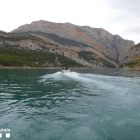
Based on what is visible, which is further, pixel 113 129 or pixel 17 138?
pixel 113 129

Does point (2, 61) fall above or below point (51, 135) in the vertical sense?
above

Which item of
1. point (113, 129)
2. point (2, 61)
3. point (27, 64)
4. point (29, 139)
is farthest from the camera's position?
point (27, 64)

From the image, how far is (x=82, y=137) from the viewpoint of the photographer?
806 cm

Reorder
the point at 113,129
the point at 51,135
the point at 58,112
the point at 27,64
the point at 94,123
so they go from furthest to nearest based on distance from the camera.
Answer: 1. the point at 27,64
2. the point at 58,112
3. the point at 94,123
4. the point at 113,129
5. the point at 51,135

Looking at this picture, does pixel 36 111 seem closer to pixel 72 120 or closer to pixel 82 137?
pixel 72 120

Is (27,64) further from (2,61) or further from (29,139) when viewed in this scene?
(29,139)

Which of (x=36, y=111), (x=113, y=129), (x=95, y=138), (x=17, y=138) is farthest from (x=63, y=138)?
(x=36, y=111)

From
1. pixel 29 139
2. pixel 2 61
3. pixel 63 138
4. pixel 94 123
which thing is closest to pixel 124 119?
pixel 94 123

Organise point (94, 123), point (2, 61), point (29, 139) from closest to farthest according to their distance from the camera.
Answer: point (29, 139) → point (94, 123) → point (2, 61)

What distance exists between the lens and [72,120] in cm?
1032

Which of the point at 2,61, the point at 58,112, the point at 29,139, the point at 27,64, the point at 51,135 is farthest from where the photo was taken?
the point at 27,64

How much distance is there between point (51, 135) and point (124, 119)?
623 cm

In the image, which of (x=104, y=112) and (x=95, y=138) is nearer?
(x=95, y=138)

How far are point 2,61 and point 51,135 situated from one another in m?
134
